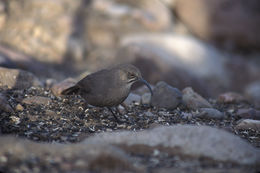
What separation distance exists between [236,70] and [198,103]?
7.13 metres

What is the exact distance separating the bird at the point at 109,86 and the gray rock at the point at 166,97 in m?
0.65

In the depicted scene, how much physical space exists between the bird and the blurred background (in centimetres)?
307

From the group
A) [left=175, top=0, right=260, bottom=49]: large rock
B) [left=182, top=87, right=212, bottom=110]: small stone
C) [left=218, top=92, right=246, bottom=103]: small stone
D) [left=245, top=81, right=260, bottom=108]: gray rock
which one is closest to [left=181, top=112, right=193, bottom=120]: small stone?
[left=182, top=87, right=212, bottom=110]: small stone

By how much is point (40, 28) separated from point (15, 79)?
15.9ft

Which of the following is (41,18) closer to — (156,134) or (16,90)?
(16,90)

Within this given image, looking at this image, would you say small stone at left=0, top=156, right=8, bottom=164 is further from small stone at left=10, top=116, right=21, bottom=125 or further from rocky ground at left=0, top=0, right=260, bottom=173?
small stone at left=10, top=116, right=21, bottom=125

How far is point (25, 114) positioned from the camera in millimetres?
5211

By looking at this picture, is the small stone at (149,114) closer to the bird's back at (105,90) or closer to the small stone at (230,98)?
the bird's back at (105,90)

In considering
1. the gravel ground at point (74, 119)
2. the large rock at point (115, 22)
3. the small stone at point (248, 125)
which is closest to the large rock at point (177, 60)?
the large rock at point (115, 22)

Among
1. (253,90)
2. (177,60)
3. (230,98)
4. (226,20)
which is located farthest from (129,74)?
(226,20)

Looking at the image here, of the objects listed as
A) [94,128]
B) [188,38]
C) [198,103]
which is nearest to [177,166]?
[94,128]

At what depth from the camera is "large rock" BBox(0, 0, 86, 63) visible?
34.2 feet

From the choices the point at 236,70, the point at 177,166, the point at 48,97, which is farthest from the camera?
the point at 236,70

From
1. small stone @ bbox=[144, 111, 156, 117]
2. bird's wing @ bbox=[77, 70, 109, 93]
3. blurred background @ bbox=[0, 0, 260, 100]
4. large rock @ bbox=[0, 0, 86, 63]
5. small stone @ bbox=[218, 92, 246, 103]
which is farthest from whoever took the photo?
large rock @ bbox=[0, 0, 86, 63]
